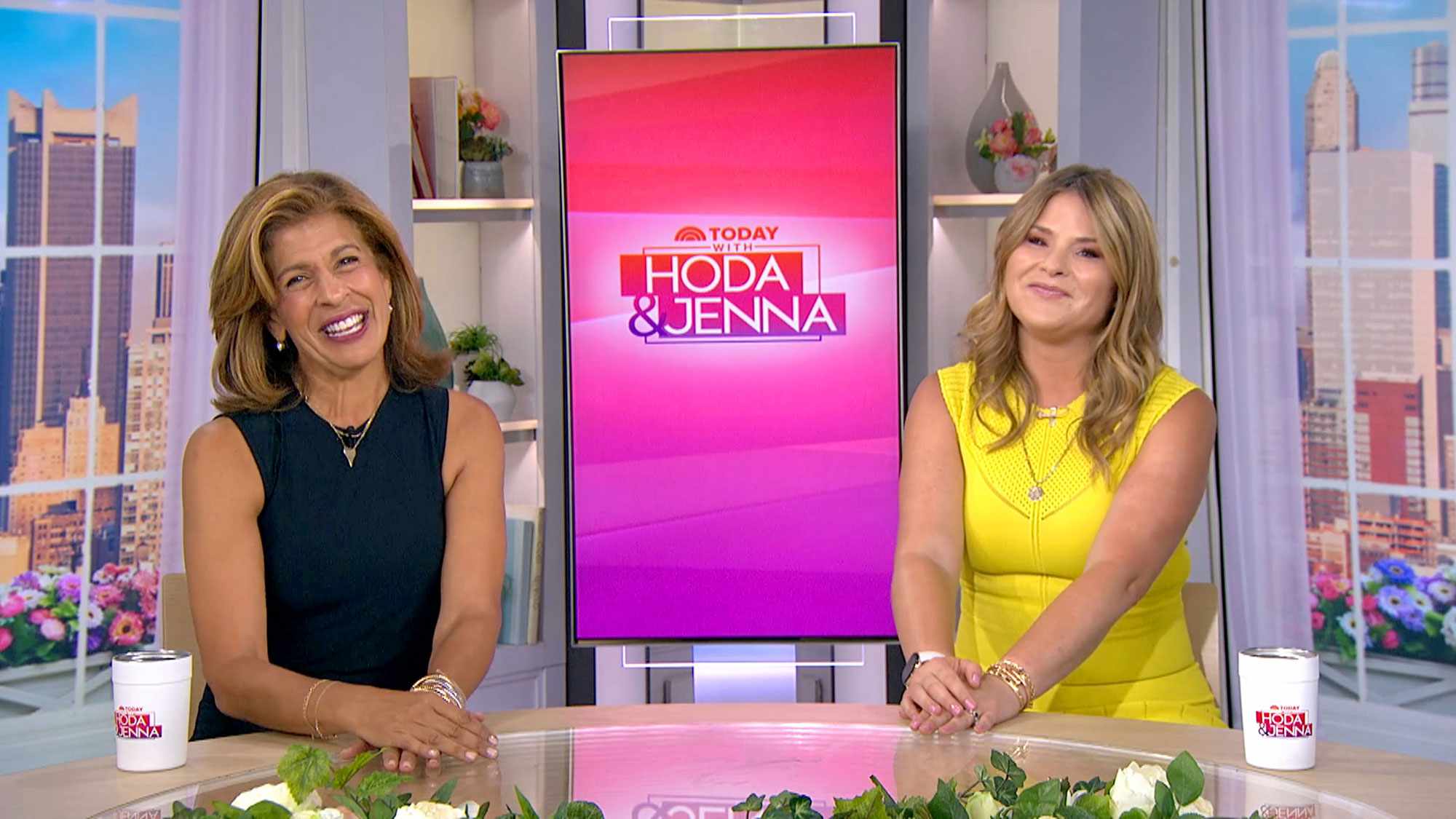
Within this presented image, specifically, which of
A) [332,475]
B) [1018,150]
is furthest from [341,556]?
[1018,150]

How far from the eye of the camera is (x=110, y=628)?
3.85 metres

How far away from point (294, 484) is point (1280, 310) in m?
2.43

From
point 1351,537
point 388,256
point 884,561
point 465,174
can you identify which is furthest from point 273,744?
point 1351,537

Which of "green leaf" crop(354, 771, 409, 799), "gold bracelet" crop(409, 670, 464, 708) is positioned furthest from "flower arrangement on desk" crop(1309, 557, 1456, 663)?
"green leaf" crop(354, 771, 409, 799)

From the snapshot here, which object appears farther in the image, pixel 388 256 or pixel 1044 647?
pixel 388 256

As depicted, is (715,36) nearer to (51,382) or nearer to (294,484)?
(51,382)

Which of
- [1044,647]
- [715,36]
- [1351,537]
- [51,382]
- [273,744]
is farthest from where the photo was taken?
[715,36]

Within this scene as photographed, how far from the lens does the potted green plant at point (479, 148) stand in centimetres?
412

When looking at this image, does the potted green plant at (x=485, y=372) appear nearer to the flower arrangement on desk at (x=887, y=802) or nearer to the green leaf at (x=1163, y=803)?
the flower arrangement on desk at (x=887, y=802)

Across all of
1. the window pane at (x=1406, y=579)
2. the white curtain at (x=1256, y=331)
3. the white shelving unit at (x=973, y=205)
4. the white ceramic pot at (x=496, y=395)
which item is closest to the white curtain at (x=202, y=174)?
the white ceramic pot at (x=496, y=395)

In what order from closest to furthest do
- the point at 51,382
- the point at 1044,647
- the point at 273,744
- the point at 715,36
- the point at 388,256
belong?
the point at 273,744, the point at 1044,647, the point at 388,256, the point at 51,382, the point at 715,36

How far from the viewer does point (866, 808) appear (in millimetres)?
1122

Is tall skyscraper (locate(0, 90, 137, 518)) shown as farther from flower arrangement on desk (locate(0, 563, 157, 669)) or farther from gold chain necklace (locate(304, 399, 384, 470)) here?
gold chain necklace (locate(304, 399, 384, 470))

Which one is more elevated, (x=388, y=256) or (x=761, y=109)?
(x=761, y=109)
